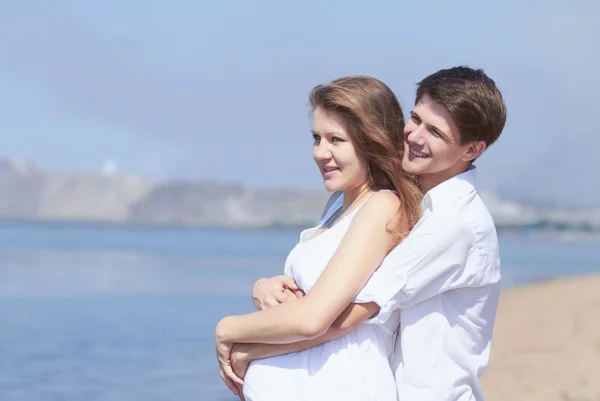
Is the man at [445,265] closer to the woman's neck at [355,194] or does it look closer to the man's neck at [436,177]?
the man's neck at [436,177]

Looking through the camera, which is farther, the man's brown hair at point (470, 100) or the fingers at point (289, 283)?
the fingers at point (289, 283)

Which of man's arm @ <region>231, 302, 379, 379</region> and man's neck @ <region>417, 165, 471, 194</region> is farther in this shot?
man's neck @ <region>417, 165, 471, 194</region>

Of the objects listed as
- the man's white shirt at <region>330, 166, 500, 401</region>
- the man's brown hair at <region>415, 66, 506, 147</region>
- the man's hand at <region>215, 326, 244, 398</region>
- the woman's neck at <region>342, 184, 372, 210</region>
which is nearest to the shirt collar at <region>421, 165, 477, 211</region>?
the man's white shirt at <region>330, 166, 500, 401</region>

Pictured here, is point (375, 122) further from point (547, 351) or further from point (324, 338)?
point (547, 351)

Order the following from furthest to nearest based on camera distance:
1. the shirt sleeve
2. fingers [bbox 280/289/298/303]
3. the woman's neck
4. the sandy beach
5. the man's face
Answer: the sandy beach
the woman's neck
fingers [bbox 280/289/298/303]
the man's face
the shirt sleeve

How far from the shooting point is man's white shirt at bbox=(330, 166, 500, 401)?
97.5 inches

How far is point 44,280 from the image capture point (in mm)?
21578

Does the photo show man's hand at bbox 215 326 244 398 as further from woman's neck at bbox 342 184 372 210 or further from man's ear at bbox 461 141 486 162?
man's ear at bbox 461 141 486 162

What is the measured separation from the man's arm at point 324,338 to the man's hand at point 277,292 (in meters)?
0.15

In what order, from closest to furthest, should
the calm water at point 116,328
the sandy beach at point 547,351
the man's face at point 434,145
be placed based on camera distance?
the man's face at point 434,145
the sandy beach at point 547,351
the calm water at point 116,328

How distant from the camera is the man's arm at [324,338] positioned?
256 cm

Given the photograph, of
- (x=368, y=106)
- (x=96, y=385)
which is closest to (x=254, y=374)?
(x=368, y=106)

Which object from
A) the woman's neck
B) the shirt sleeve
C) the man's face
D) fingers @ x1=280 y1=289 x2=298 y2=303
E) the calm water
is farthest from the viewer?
the calm water

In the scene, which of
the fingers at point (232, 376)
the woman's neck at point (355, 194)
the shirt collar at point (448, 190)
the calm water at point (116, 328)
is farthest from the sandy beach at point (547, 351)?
the shirt collar at point (448, 190)
